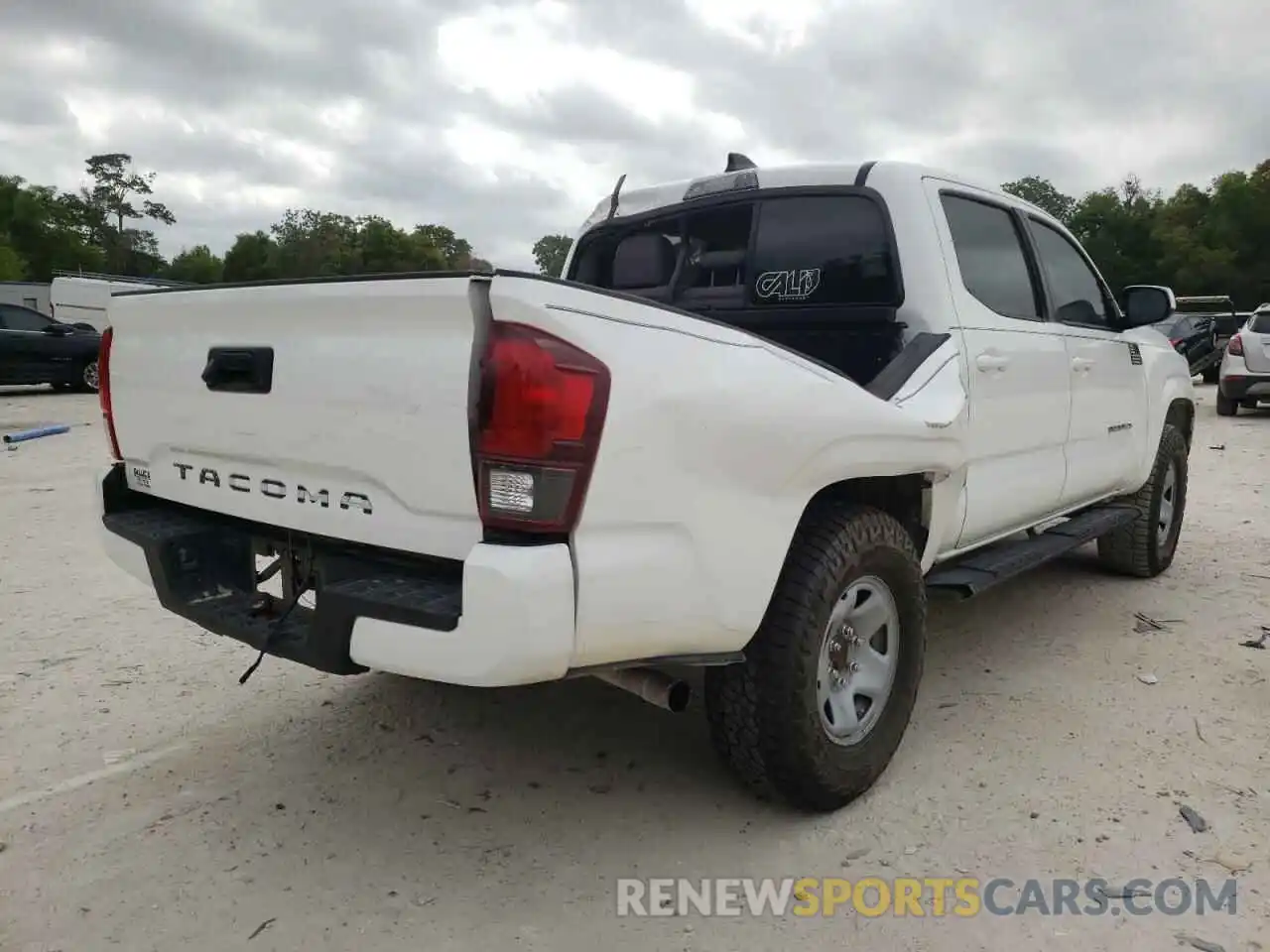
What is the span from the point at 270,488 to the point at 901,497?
6.40 ft

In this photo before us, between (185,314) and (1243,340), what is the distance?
14.6 metres

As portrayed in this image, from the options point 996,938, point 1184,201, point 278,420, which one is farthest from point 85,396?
point 1184,201

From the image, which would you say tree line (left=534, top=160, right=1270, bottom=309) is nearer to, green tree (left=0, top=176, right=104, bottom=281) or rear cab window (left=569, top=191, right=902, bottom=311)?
rear cab window (left=569, top=191, right=902, bottom=311)

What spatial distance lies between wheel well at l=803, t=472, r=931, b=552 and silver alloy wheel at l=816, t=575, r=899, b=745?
286 mm

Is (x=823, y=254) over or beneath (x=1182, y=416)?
over

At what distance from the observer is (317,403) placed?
2.28 metres

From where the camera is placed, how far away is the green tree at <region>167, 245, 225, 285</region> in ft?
227

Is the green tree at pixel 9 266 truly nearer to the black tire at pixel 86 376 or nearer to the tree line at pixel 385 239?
the tree line at pixel 385 239

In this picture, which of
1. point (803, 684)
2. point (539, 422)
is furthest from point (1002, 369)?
point (539, 422)

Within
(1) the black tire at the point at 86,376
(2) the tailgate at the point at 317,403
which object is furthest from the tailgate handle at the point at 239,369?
(1) the black tire at the point at 86,376

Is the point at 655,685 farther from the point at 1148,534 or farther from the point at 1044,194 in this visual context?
the point at 1044,194

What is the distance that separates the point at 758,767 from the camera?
8.53 feet

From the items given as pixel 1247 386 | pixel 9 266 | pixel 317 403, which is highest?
pixel 9 266

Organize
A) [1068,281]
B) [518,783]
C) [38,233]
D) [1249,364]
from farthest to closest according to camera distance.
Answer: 1. [38,233]
2. [1249,364]
3. [1068,281]
4. [518,783]
